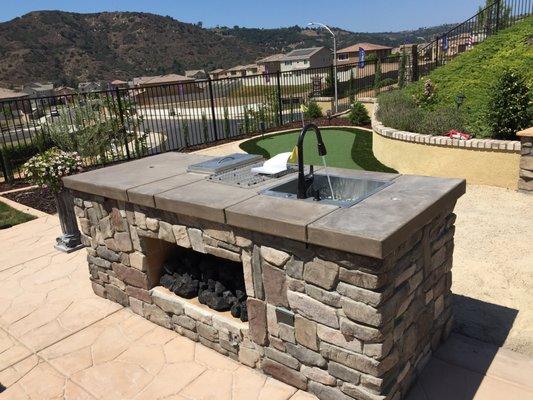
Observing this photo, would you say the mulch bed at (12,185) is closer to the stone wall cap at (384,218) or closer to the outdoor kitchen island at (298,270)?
the outdoor kitchen island at (298,270)

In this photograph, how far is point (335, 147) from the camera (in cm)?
1070

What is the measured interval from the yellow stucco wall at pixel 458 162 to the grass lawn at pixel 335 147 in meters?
0.46

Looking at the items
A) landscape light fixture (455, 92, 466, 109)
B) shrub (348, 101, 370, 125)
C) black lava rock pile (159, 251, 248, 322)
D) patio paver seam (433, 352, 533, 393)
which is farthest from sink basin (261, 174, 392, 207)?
shrub (348, 101, 370, 125)

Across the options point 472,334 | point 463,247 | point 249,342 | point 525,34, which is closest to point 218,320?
point 249,342

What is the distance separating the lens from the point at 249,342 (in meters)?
3.23

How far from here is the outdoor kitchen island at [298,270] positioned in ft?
8.04

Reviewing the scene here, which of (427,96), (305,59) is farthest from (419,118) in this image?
(305,59)

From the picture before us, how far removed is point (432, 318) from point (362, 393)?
2.90ft

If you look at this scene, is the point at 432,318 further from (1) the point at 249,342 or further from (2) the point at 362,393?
(1) the point at 249,342

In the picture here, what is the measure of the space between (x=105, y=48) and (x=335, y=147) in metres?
117

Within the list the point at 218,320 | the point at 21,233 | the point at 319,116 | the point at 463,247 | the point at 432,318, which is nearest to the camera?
the point at 432,318

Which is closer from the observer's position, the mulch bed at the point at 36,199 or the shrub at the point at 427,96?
the mulch bed at the point at 36,199

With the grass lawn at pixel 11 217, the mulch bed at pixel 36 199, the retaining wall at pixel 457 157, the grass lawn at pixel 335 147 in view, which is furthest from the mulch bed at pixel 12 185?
the retaining wall at pixel 457 157

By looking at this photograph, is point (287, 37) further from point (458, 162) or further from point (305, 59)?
point (458, 162)
